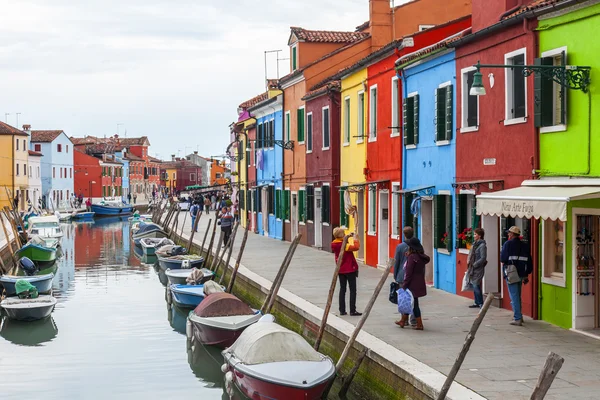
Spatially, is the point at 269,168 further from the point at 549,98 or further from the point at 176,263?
the point at 549,98

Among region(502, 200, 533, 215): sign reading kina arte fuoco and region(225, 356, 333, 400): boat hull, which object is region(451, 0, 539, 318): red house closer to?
region(502, 200, 533, 215): sign reading kina arte fuoco

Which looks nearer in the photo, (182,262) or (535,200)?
(535,200)

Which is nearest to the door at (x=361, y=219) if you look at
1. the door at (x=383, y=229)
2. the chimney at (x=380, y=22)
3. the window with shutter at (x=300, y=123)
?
the door at (x=383, y=229)

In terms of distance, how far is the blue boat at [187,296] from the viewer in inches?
865

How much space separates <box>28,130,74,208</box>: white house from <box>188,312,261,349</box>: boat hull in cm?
7124

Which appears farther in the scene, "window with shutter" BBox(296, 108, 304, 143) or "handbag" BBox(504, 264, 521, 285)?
"window with shutter" BBox(296, 108, 304, 143)

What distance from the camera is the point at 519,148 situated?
14906 millimetres

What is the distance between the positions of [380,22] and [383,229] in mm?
8923

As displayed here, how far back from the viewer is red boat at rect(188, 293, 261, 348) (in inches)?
650

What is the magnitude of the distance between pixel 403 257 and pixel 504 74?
159 inches

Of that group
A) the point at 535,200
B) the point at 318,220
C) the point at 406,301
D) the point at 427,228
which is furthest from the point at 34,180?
the point at 535,200

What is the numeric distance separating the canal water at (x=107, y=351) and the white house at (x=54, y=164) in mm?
58758

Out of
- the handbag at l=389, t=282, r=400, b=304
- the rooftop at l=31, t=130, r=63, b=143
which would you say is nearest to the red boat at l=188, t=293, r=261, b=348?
the handbag at l=389, t=282, r=400, b=304

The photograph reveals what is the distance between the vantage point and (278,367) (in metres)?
11.9
